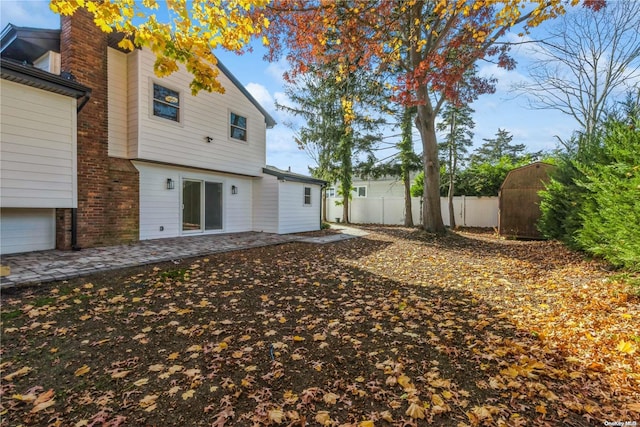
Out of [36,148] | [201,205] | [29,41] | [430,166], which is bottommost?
[201,205]

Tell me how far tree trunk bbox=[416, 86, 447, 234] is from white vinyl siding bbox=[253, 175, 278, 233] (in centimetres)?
598

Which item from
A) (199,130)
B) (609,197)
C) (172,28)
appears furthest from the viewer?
(199,130)

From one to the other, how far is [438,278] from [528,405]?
361 centimetres

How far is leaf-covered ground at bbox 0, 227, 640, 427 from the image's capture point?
215cm

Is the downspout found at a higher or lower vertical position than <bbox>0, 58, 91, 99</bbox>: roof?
lower

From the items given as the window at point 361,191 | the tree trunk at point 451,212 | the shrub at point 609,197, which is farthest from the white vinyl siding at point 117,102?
the window at point 361,191

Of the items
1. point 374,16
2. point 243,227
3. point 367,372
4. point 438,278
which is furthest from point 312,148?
point 367,372

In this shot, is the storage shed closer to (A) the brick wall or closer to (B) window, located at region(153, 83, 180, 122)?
(B) window, located at region(153, 83, 180, 122)

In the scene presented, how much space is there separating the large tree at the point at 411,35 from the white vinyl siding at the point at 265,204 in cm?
442

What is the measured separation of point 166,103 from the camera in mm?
9078

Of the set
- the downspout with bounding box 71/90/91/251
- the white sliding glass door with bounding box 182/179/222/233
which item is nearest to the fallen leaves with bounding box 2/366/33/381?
the downspout with bounding box 71/90/91/251

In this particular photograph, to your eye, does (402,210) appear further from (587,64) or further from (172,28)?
(172,28)

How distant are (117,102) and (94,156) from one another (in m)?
1.79

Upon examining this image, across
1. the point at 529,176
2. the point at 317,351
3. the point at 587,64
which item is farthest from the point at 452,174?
the point at 317,351
